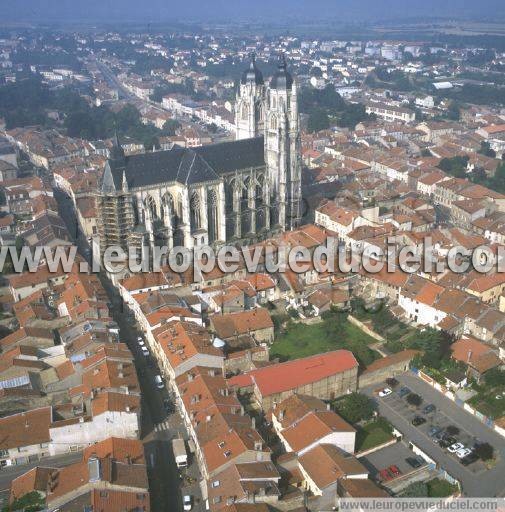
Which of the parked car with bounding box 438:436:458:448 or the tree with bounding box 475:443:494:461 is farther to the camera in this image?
the parked car with bounding box 438:436:458:448

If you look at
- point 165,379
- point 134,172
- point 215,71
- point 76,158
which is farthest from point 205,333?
point 215,71

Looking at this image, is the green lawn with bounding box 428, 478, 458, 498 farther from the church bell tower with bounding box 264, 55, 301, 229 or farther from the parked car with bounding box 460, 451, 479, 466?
the church bell tower with bounding box 264, 55, 301, 229

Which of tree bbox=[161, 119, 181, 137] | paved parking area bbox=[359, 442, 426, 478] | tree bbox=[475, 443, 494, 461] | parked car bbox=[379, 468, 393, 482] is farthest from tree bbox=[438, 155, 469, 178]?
parked car bbox=[379, 468, 393, 482]

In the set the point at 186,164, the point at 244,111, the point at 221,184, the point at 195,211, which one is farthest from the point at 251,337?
the point at 244,111

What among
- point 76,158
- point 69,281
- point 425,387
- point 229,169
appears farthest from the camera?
point 76,158

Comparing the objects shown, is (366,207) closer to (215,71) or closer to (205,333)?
(205,333)

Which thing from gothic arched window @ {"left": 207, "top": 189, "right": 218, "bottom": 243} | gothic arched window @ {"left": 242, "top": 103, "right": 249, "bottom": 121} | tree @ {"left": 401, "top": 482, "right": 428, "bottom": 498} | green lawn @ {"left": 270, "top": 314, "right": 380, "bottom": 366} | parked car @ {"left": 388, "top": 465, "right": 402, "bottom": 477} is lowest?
green lawn @ {"left": 270, "top": 314, "right": 380, "bottom": 366}
